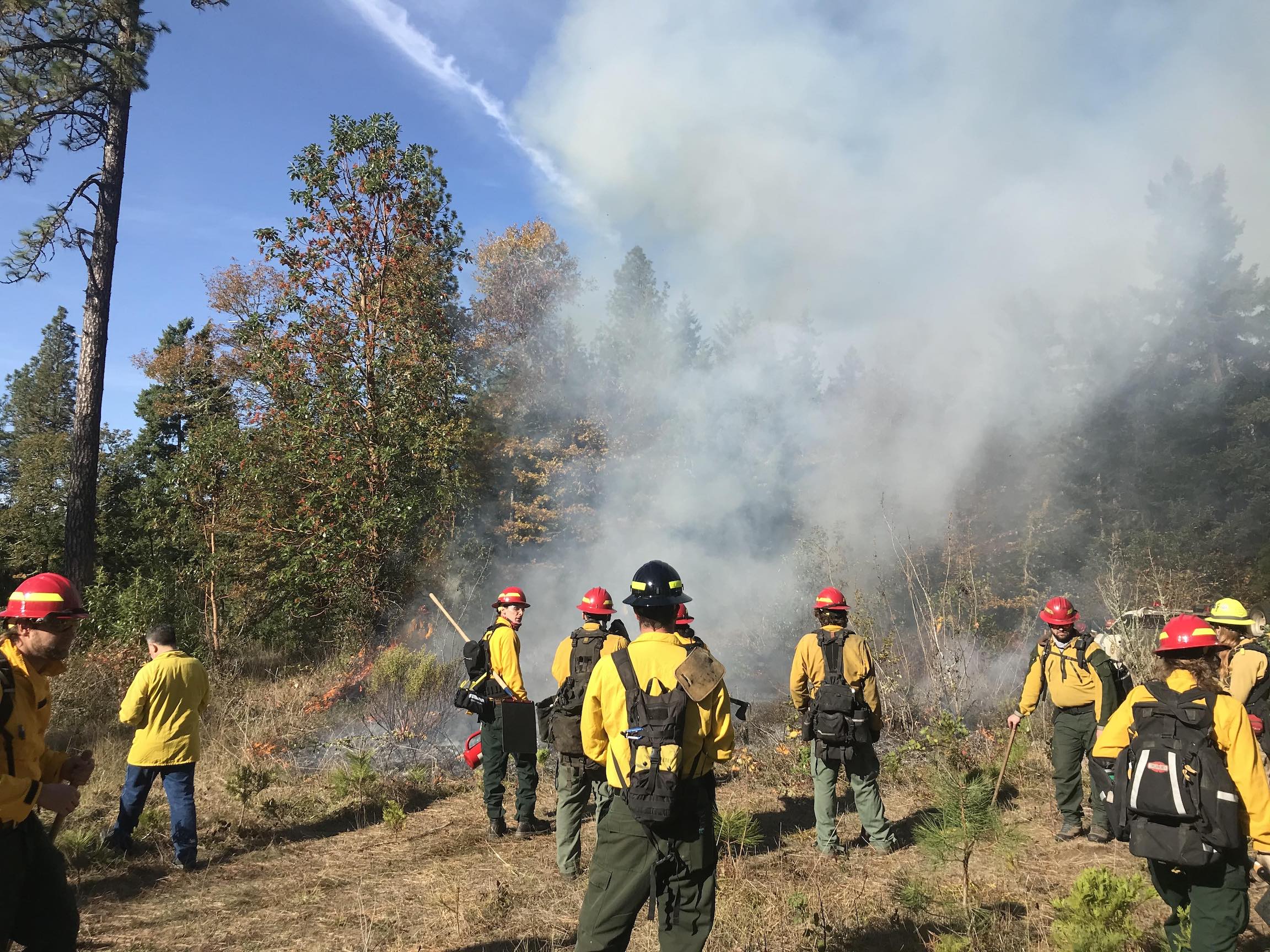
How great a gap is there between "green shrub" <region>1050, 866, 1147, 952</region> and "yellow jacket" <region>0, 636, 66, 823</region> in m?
4.10

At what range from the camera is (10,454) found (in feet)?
105

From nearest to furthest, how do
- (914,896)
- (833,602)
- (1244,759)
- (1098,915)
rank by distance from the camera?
1. (1244,759)
2. (1098,915)
3. (914,896)
4. (833,602)

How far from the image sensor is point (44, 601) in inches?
114

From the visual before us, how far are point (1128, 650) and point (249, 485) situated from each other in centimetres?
1308

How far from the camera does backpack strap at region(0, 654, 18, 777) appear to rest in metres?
2.68

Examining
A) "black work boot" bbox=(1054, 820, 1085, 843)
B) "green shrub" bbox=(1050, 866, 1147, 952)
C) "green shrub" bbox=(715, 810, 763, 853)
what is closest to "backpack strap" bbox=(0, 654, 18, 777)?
"green shrub" bbox=(715, 810, 763, 853)

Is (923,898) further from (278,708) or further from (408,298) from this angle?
(408,298)

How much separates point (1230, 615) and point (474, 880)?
5.43 m

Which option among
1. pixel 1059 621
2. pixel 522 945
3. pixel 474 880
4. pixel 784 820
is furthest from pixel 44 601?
pixel 1059 621

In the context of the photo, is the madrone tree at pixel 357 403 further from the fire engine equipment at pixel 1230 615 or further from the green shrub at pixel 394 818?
the fire engine equipment at pixel 1230 615

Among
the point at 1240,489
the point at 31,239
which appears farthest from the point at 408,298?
the point at 1240,489

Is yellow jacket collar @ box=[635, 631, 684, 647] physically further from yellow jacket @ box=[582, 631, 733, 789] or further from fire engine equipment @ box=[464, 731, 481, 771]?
fire engine equipment @ box=[464, 731, 481, 771]

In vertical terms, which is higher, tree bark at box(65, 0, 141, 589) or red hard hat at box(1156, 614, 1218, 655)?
tree bark at box(65, 0, 141, 589)

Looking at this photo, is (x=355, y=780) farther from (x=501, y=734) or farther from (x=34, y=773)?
(x=34, y=773)
